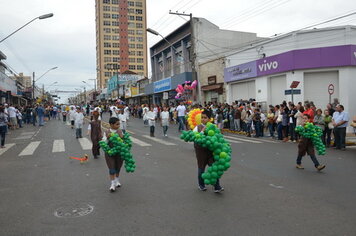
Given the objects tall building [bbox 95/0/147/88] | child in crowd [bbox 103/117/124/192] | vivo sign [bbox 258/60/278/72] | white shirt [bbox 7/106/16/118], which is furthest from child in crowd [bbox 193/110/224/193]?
tall building [bbox 95/0/147/88]

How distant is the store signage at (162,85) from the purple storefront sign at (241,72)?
1121 cm

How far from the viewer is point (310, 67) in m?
19.2

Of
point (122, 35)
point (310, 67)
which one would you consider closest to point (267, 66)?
point (310, 67)

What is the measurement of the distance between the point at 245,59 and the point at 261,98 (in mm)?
4145

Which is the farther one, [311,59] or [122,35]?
[122,35]

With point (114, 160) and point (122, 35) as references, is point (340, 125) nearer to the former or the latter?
point (114, 160)

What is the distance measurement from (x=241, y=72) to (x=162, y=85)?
643 inches

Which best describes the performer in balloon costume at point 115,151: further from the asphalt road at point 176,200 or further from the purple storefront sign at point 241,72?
the purple storefront sign at point 241,72

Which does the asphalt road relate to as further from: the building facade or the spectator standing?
the building facade

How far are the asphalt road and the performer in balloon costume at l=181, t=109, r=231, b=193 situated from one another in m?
0.39

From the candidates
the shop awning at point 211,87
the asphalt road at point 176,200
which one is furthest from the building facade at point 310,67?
the asphalt road at point 176,200

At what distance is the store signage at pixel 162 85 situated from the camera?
3731cm

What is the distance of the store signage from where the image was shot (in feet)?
122

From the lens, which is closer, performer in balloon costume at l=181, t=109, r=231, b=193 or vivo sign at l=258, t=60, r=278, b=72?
performer in balloon costume at l=181, t=109, r=231, b=193
